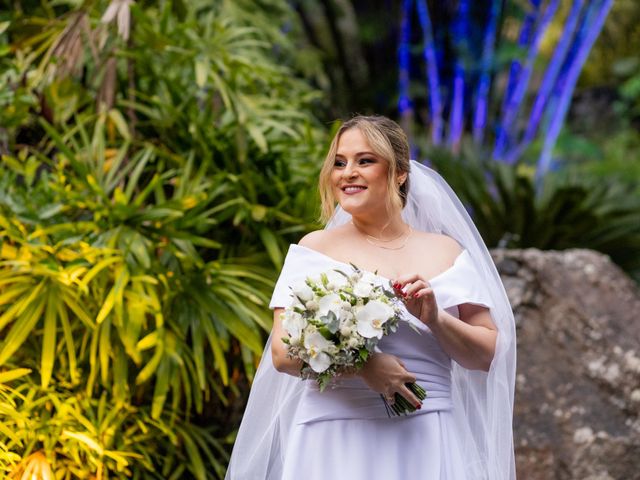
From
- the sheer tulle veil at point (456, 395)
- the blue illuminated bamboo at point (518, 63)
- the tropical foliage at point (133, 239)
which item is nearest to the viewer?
the sheer tulle veil at point (456, 395)

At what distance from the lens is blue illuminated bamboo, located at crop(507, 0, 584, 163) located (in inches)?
417

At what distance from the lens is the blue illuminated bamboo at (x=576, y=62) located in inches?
408

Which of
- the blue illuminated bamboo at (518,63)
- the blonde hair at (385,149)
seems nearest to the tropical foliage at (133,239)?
the blonde hair at (385,149)

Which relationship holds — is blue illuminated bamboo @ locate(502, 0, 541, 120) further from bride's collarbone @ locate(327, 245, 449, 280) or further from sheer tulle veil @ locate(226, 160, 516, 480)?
bride's collarbone @ locate(327, 245, 449, 280)

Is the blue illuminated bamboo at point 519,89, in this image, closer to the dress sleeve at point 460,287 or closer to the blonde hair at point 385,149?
the blonde hair at point 385,149

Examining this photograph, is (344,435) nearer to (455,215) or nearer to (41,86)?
(455,215)

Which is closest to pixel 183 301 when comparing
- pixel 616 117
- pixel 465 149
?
pixel 465 149

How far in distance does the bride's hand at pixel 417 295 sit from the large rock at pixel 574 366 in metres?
2.11

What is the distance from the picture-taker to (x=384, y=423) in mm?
2266

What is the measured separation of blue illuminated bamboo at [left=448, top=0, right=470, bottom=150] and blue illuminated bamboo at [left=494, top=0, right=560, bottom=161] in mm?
616

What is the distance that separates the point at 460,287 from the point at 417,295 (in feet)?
0.92

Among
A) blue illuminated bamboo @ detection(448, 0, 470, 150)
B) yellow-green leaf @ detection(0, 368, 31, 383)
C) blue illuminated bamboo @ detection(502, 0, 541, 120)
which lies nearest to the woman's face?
yellow-green leaf @ detection(0, 368, 31, 383)

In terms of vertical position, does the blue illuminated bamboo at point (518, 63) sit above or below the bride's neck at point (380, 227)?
above

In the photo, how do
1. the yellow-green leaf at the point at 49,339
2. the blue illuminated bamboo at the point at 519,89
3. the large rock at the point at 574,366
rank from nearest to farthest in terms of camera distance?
1. the yellow-green leaf at the point at 49,339
2. the large rock at the point at 574,366
3. the blue illuminated bamboo at the point at 519,89
